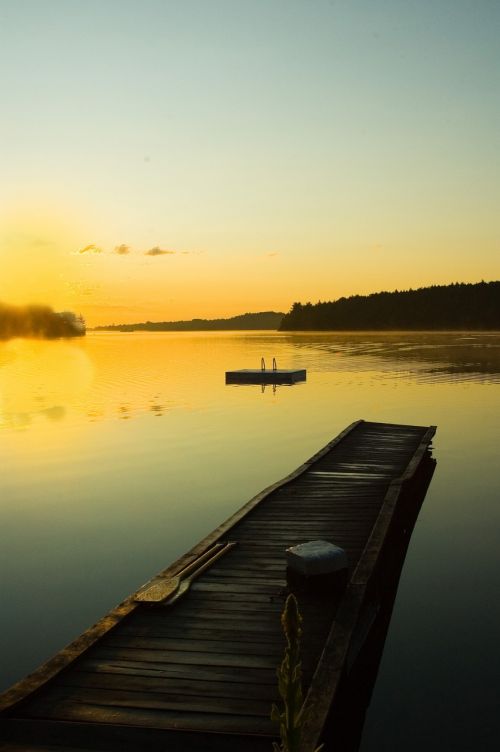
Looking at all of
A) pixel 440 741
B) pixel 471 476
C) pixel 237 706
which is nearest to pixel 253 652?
pixel 237 706

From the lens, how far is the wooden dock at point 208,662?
22.2 ft

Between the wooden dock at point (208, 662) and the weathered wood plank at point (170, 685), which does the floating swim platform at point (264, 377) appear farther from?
the weathered wood plank at point (170, 685)

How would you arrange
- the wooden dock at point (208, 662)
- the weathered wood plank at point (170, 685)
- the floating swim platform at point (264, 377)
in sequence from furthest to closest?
the floating swim platform at point (264, 377) < the weathered wood plank at point (170, 685) < the wooden dock at point (208, 662)

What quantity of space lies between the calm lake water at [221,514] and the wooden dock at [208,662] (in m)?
1.20

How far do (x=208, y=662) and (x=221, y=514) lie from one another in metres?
12.4

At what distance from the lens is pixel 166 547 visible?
17250 millimetres

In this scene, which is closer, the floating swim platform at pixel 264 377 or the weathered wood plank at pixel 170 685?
the weathered wood plank at pixel 170 685

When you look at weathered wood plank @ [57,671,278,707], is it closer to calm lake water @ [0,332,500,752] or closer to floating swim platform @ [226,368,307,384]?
calm lake water @ [0,332,500,752]

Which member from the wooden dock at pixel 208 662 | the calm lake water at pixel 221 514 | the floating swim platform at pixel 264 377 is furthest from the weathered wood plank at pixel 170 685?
the floating swim platform at pixel 264 377

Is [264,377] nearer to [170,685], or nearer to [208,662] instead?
[208,662]

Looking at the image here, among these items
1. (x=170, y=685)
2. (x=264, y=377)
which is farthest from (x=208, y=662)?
(x=264, y=377)

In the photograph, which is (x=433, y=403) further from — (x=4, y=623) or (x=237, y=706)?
(x=237, y=706)

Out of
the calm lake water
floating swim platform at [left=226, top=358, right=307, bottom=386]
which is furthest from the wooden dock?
floating swim platform at [left=226, top=358, right=307, bottom=386]

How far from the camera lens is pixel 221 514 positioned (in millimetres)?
20500
